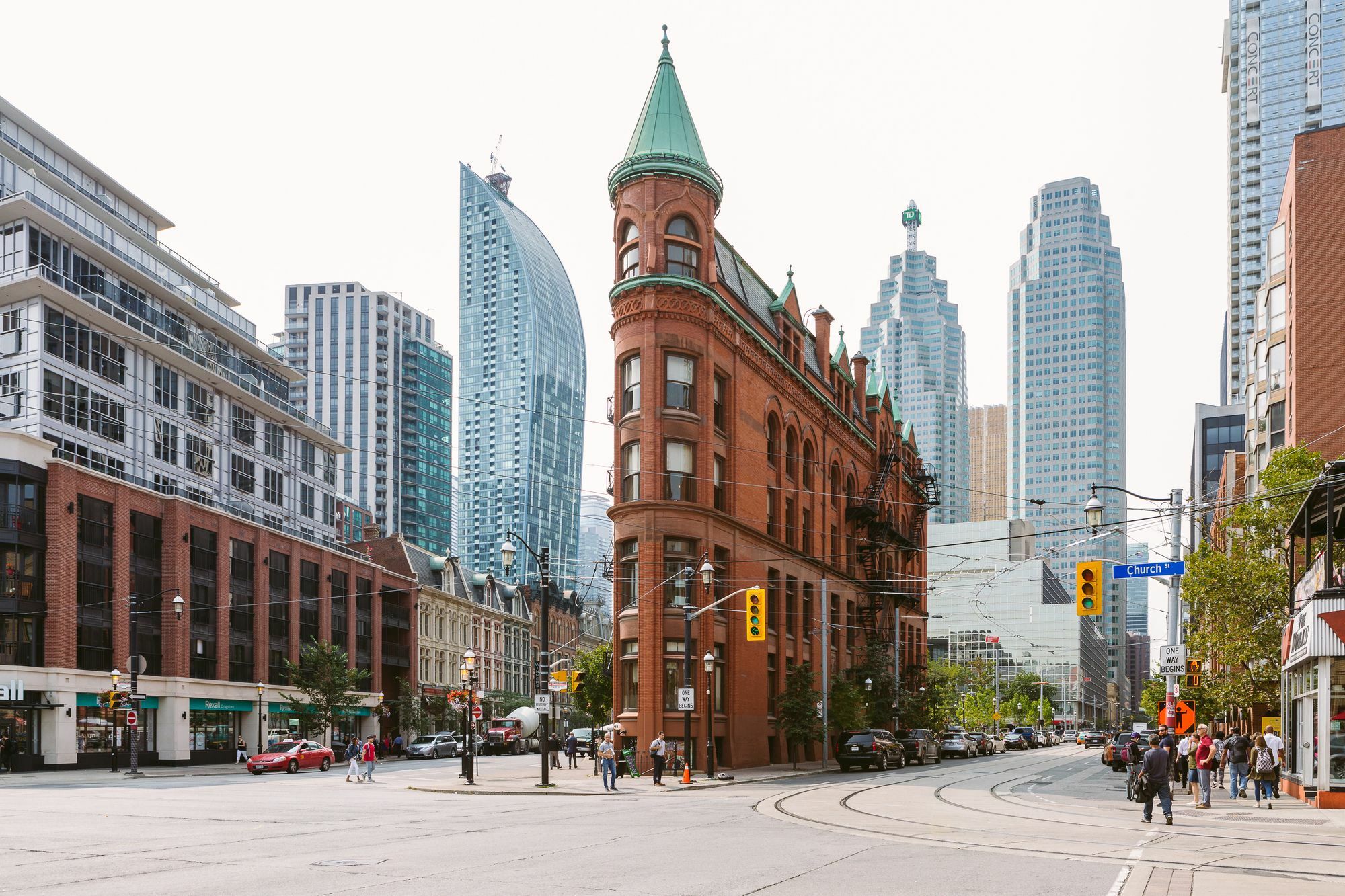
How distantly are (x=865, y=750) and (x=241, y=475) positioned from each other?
52.6 metres

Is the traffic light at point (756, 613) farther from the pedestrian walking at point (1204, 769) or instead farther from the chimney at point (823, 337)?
the chimney at point (823, 337)

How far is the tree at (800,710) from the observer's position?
54.4 meters

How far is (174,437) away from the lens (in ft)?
253

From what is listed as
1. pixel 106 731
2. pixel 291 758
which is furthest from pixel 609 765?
pixel 106 731

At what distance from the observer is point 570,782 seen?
41844mm

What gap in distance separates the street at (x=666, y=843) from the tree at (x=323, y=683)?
38490 millimetres

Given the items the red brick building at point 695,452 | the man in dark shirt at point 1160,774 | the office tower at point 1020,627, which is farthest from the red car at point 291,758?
the office tower at point 1020,627

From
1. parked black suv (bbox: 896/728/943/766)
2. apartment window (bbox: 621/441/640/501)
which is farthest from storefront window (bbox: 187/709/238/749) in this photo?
parked black suv (bbox: 896/728/943/766)

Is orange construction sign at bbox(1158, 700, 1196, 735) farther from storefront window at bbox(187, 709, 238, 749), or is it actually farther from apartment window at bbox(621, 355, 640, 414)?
storefront window at bbox(187, 709, 238, 749)

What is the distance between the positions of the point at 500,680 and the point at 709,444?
242 ft

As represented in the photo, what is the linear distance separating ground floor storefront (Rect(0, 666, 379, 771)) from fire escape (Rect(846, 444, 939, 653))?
31293mm

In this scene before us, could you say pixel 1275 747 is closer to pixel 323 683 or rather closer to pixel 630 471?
pixel 630 471

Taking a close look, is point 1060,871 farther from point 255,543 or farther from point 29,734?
point 255,543

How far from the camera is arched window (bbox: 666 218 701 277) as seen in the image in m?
49.9
